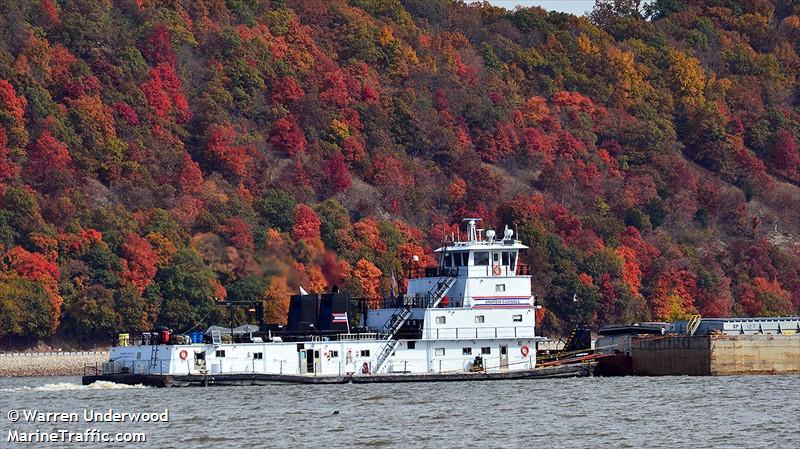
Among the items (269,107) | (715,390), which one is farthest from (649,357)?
(269,107)

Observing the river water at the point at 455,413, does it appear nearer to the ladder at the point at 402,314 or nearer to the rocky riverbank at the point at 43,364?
the ladder at the point at 402,314

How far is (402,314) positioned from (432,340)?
2007 mm

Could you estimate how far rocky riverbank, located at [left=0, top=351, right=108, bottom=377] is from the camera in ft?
347

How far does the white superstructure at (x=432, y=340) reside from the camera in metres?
76.9

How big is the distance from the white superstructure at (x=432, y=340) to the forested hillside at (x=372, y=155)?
1716 cm

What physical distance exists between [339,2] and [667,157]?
40.2 metres

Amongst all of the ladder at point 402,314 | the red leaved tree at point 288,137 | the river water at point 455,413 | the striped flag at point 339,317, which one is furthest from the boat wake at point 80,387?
the red leaved tree at point 288,137

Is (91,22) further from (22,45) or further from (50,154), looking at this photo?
(50,154)

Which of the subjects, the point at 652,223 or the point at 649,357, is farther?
the point at 652,223

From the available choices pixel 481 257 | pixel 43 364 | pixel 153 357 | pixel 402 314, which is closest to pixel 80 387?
pixel 153 357

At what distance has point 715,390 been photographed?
235 ft

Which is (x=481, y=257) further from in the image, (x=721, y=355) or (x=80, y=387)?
(x=80, y=387)

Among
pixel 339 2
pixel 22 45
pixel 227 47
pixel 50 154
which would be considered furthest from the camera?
pixel 339 2

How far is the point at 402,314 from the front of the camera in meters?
79.0
